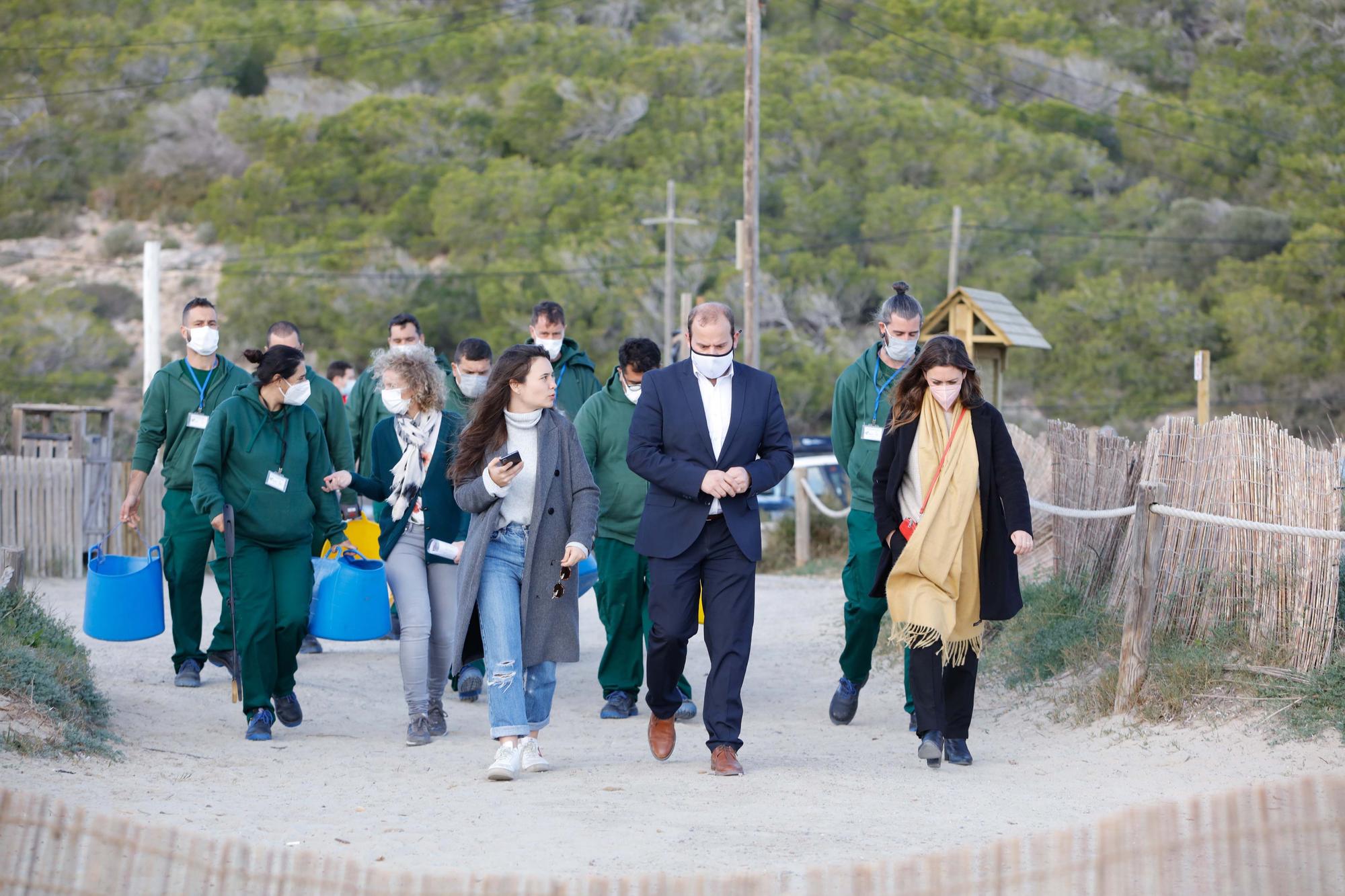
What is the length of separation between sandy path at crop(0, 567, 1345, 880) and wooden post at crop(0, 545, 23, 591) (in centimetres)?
78

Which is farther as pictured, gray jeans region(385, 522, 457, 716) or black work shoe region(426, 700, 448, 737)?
black work shoe region(426, 700, 448, 737)

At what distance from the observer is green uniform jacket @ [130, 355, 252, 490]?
790cm

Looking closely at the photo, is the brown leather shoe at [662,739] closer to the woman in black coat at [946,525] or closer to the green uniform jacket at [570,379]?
the woman in black coat at [946,525]

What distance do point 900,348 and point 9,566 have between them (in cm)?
433

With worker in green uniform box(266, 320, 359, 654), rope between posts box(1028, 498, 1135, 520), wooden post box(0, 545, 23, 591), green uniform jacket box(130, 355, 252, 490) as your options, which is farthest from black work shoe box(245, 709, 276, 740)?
rope between posts box(1028, 498, 1135, 520)

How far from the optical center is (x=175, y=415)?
797 cm

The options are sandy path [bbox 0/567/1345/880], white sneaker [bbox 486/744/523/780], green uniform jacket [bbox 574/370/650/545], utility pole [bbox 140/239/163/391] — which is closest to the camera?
sandy path [bbox 0/567/1345/880]

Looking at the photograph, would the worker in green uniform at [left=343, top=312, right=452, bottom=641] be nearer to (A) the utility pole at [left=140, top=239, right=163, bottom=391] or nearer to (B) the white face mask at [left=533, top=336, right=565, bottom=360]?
(B) the white face mask at [left=533, top=336, right=565, bottom=360]

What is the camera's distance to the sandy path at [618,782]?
475cm

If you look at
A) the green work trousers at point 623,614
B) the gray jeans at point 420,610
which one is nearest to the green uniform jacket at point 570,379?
the green work trousers at point 623,614

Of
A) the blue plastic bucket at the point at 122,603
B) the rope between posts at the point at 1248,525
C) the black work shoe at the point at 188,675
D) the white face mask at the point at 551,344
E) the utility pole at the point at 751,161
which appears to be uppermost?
the utility pole at the point at 751,161

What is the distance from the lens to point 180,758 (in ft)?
20.5

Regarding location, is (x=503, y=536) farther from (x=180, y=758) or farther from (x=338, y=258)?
→ (x=338, y=258)

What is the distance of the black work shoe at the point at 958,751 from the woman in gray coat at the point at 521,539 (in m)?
1.61
